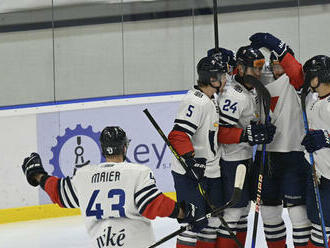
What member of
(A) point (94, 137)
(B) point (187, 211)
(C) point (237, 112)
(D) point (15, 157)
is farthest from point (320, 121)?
(D) point (15, 157)

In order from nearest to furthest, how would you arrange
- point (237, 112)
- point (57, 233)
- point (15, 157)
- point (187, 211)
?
1. point (187, 211)
2. point (237, 112)
3. point (57, 233)
4. point (15, 157)

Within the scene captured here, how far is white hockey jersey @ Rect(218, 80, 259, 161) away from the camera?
5.09m

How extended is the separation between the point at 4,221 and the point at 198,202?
7.70 feet

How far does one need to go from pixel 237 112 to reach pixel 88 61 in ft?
8.43

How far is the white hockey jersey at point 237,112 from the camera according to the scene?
5090mm

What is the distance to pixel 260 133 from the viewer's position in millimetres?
4938

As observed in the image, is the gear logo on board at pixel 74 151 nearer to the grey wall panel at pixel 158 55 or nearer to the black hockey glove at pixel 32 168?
the grey wall panel at pixel 158 55

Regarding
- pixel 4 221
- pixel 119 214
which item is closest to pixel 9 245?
pixel 4 221

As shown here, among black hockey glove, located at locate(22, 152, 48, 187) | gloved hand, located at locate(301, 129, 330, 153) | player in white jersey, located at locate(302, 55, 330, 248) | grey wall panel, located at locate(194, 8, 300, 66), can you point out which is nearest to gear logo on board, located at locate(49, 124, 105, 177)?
grey wall panel, located at locate(194, 8, 300, 66)

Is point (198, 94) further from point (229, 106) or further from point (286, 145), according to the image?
point (286, 145)

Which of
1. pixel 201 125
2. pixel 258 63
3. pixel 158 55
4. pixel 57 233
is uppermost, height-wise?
pixel 158 55

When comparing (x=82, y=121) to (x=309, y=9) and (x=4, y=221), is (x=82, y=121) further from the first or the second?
(x=309, y=9)

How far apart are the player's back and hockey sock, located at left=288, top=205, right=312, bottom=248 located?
4.45 ft

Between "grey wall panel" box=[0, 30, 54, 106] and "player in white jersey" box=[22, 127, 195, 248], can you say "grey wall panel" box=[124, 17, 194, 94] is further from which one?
"player in white jersey" box=[22, 127, 195, 248]
